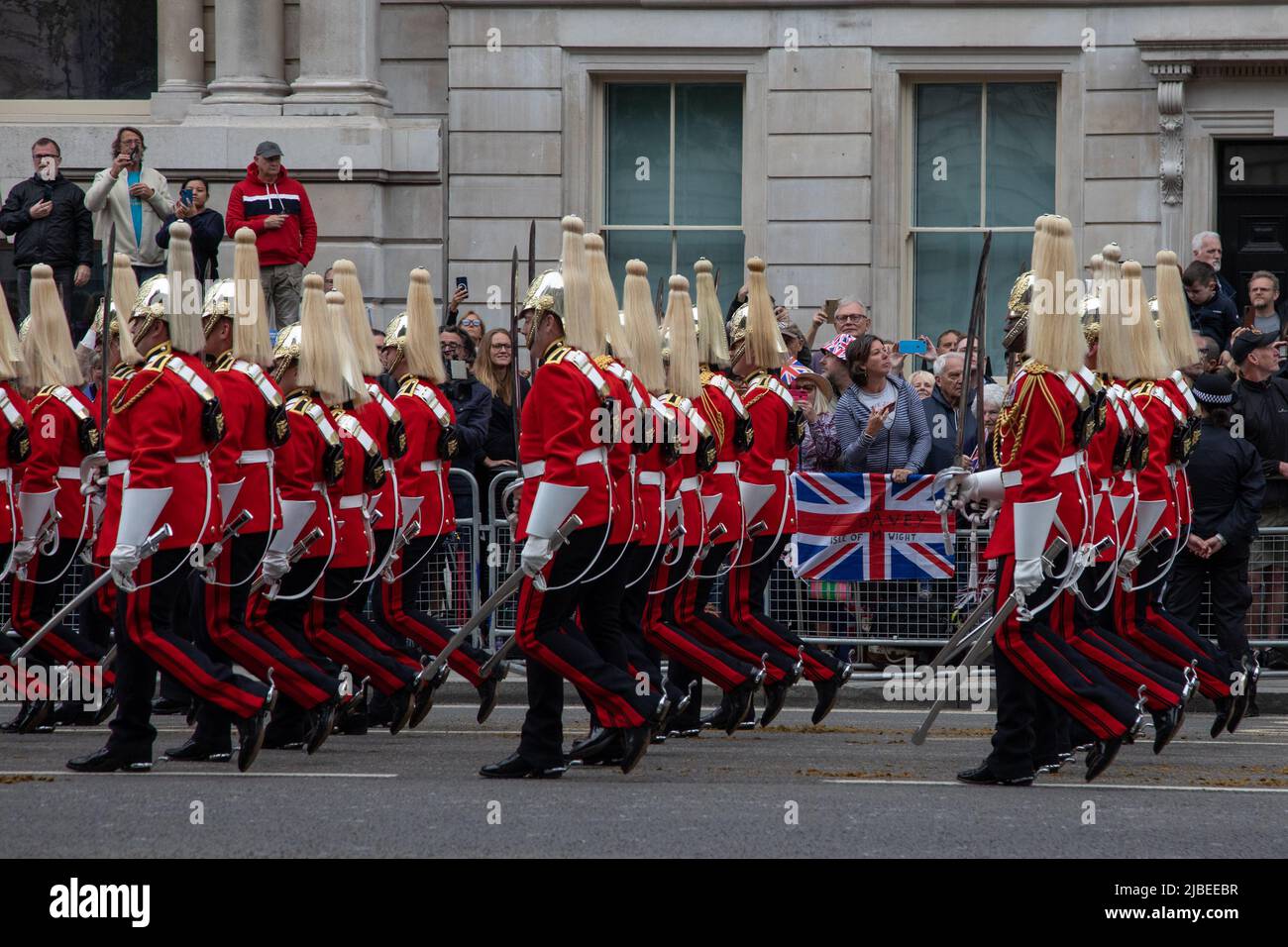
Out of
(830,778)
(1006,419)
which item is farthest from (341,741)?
(1006,419)

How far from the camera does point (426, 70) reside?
64.5 feet

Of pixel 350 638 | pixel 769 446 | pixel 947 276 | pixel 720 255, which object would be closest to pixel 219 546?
pixel 350 638

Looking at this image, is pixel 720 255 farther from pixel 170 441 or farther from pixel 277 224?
pixel 170 441

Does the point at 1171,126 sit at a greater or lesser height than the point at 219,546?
greater

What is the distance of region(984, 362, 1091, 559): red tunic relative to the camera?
9359mm

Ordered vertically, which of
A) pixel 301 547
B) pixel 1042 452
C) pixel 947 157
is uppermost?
pixel 947 157

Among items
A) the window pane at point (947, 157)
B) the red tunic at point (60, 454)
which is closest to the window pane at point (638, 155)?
the window pane at point (947, 157)

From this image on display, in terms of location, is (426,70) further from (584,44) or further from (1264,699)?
(1264,699)

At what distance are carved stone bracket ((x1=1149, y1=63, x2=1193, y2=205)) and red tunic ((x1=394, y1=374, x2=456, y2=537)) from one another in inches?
324

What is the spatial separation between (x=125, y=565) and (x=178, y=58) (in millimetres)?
10960

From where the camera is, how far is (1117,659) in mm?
10008

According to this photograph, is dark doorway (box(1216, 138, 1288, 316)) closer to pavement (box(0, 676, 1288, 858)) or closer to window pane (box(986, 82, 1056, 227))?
window pane (box(986, 82, 1056, 227))

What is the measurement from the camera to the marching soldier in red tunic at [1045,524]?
9.35 m

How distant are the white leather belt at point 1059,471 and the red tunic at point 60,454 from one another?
4796 millimetres
